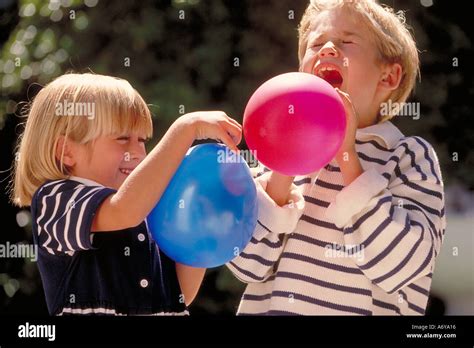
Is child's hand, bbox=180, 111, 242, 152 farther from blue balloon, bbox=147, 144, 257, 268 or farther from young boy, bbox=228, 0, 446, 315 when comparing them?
young boy, bbox=228, 0, 446, 315

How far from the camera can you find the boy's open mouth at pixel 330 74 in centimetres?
255

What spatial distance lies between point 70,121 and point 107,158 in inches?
5.3

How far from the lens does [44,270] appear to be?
257 centimetres

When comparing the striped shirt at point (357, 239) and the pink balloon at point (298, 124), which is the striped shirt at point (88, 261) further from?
the pink balloon at point (298, 124)

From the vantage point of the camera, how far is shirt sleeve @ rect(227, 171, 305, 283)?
2.48m

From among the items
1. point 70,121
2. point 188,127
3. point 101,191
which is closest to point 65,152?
point 70,121

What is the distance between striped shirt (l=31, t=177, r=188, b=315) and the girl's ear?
61 millimetres

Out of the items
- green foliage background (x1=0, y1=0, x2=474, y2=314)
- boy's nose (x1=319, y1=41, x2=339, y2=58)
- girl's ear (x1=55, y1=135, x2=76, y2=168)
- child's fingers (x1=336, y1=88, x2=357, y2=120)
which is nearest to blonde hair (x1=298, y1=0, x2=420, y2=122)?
boy's nose (x1=319, y1=41, x2=339, y2=58)

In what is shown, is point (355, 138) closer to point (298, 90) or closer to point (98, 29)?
point (298, 90)

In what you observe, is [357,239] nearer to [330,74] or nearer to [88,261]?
[330,74]

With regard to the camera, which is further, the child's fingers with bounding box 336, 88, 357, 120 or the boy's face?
the boy's face

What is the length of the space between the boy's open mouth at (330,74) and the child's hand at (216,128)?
31cm

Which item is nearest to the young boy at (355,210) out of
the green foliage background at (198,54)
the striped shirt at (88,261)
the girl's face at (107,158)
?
the striped shirt at (88,261)

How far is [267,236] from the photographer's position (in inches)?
100
